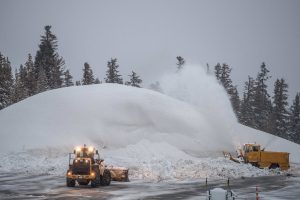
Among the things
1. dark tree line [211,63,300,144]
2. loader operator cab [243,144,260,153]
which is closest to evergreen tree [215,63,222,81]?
dark tree line [211,63,300,144]

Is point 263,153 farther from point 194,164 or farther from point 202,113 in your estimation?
point 202,113

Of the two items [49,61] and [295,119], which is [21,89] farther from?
[295,119]

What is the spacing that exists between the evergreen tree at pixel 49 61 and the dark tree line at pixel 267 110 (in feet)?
110

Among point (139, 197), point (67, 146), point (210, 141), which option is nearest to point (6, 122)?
point (67, 146)

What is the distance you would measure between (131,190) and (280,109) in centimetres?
6746

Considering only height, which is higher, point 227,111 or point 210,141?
point 227,111

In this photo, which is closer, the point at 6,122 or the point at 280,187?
the point at 280,187

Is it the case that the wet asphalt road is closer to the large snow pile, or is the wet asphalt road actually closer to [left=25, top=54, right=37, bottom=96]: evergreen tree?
the large snow pile

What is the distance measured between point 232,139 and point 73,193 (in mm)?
31747

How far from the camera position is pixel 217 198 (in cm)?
1382

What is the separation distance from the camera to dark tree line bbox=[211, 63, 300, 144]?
282ft

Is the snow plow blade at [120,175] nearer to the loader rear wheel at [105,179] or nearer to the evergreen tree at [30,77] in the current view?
the loader rear wheel at [105,179]

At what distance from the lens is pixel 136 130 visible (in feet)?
153

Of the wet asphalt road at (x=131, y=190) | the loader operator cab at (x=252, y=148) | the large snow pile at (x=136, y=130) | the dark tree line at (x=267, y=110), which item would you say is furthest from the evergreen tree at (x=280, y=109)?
the wet asphalt road at (x=131, y=190)
